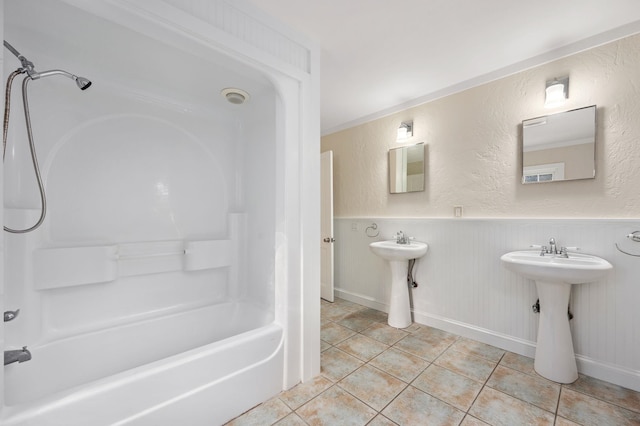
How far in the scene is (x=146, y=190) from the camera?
203 centimetres

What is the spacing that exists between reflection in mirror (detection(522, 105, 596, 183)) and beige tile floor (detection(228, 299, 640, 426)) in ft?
4.71

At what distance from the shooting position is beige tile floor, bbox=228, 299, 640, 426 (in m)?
1.47

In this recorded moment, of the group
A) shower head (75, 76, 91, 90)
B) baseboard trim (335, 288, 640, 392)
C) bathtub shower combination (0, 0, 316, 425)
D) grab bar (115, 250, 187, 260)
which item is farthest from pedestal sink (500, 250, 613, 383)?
shower head (75, 76, 91, 90)

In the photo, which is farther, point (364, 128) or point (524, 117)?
point (364, 128)

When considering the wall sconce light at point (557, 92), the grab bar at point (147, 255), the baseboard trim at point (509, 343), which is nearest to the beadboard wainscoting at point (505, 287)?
the baseboard trim at point (509, 343)

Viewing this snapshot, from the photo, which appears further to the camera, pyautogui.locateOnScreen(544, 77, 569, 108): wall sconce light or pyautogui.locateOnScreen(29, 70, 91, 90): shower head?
pyautogui.locateOnScreen(544, 77, 569, 108): wall sconce light

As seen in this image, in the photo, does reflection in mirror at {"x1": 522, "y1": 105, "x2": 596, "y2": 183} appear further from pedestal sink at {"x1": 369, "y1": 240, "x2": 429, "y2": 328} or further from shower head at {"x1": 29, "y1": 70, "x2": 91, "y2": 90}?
shower head at {"x1": 29, "y1": 70, "x2": 91, "y2": 90}

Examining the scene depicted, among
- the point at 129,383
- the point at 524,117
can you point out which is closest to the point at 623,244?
the point at 524,117

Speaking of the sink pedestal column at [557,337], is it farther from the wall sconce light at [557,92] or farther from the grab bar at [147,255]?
the grab bar at [147,255]

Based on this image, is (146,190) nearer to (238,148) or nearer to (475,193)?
(238,148)

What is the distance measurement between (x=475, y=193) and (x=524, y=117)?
69cm

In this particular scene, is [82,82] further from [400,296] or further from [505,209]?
[505,209]

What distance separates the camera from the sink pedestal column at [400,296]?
267cm

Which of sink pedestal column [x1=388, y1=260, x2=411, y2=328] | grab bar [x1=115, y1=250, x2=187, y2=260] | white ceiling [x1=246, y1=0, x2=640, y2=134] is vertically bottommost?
sink pedestal column [x1=388, y1=260, x2=411, y2=328]
